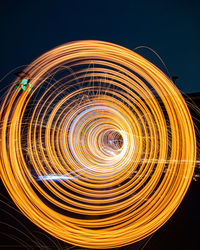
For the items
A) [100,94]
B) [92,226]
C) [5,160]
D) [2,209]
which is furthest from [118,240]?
[100,94]

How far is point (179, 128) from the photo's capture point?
4098mm

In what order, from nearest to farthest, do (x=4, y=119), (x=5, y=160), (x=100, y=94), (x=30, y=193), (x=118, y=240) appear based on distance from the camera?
(x=118, y=240)
(x=30, y=193)
(x=5, y=160)
(x=4, y=119)
(x=100, y=94)

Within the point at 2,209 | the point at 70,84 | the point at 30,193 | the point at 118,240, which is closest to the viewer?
the point at 118,240

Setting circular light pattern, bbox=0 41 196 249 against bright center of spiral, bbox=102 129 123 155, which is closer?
circular light pattern, bbox=0 41 196 249

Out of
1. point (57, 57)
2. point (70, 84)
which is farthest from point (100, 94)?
point (57, 57)

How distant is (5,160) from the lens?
3.40 m

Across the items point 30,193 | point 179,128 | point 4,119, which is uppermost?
point 179,128

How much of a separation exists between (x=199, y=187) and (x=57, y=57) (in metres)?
5.70

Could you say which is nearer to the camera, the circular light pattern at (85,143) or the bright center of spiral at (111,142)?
the circular light pattern at (85,143)

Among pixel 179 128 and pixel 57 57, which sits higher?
pixel 57 57

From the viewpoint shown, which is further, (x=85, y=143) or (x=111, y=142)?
(x=111, y=142)

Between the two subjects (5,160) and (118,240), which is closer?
(118,240)

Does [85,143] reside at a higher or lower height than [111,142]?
lower

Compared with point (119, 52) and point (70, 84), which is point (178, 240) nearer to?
point (119, 52)
